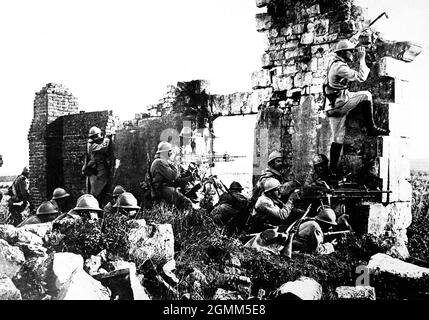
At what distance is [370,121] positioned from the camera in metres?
7.34

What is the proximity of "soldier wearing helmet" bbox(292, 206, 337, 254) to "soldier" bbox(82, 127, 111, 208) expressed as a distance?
5.00m

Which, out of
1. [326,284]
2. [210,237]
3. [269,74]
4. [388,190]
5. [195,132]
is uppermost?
[269,74]

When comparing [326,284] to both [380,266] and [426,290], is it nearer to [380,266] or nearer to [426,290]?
[380,266]

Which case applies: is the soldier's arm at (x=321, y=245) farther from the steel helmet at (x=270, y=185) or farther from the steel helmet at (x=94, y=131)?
the steel helmet at (x=94, y=131)

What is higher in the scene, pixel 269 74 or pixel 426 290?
pixel 269 74

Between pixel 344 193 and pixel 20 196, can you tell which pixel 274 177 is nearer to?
pixel 344 193

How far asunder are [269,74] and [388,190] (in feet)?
9.58

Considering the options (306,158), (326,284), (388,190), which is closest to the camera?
(326,284)

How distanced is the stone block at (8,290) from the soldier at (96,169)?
5.75 m

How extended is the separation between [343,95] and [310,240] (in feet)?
7.28

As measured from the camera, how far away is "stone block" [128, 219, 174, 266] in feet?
18.4

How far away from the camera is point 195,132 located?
10.2 meters
